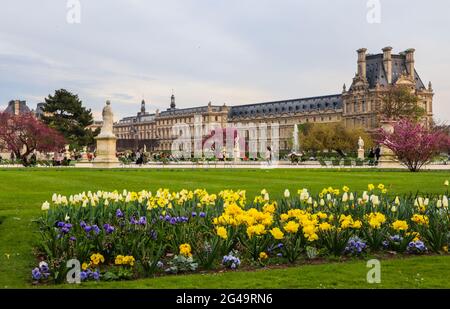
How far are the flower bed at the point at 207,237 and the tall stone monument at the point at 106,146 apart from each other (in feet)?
109

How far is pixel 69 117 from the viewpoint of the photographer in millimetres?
87062

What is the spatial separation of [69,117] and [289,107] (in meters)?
75.6

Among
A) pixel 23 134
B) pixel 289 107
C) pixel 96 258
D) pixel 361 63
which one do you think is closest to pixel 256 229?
pixel 96 258

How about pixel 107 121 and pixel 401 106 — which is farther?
pixel 401 106

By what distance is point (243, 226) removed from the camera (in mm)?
8445

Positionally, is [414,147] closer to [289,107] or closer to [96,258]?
[96,258]

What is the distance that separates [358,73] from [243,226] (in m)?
117

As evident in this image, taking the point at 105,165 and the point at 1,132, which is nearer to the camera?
the point at 105,165

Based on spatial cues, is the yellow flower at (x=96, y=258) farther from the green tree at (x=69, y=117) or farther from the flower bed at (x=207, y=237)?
the green tree at (x=69, y=117)

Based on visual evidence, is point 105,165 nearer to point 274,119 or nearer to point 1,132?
point 1,132
